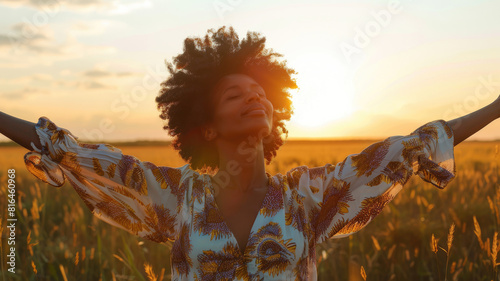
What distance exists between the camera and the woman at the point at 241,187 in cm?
239

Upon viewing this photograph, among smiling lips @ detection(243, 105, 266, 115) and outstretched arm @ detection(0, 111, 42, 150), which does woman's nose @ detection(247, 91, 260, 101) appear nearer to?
smiling lips @ detection(243, 105, 266, 115)

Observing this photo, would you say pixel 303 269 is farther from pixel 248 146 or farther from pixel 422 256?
pixel 422 256

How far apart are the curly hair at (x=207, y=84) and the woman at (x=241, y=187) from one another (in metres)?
0.19

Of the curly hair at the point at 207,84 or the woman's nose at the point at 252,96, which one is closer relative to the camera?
the woman's nose at the point at 252,96

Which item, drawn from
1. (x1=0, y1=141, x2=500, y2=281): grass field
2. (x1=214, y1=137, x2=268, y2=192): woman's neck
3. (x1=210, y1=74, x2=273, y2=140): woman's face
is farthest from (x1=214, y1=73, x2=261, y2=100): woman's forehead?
(x1=0, y1=141, x2=500, y2=281): grass field

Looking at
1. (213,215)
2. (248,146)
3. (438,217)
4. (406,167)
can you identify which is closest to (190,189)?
(213,215)

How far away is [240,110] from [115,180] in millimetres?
738

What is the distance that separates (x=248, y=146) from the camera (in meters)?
2.68

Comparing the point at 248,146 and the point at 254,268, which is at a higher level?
the point at 248,146

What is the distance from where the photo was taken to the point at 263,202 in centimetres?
254

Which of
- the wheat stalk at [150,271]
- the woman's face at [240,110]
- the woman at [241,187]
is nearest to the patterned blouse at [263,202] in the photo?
the woman at [241,187]

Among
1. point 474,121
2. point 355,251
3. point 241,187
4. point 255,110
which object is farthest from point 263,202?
point 355,251

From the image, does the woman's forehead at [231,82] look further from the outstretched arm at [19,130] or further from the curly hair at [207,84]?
the outstretched arm at [19,130]

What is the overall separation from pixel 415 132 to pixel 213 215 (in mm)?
1156
